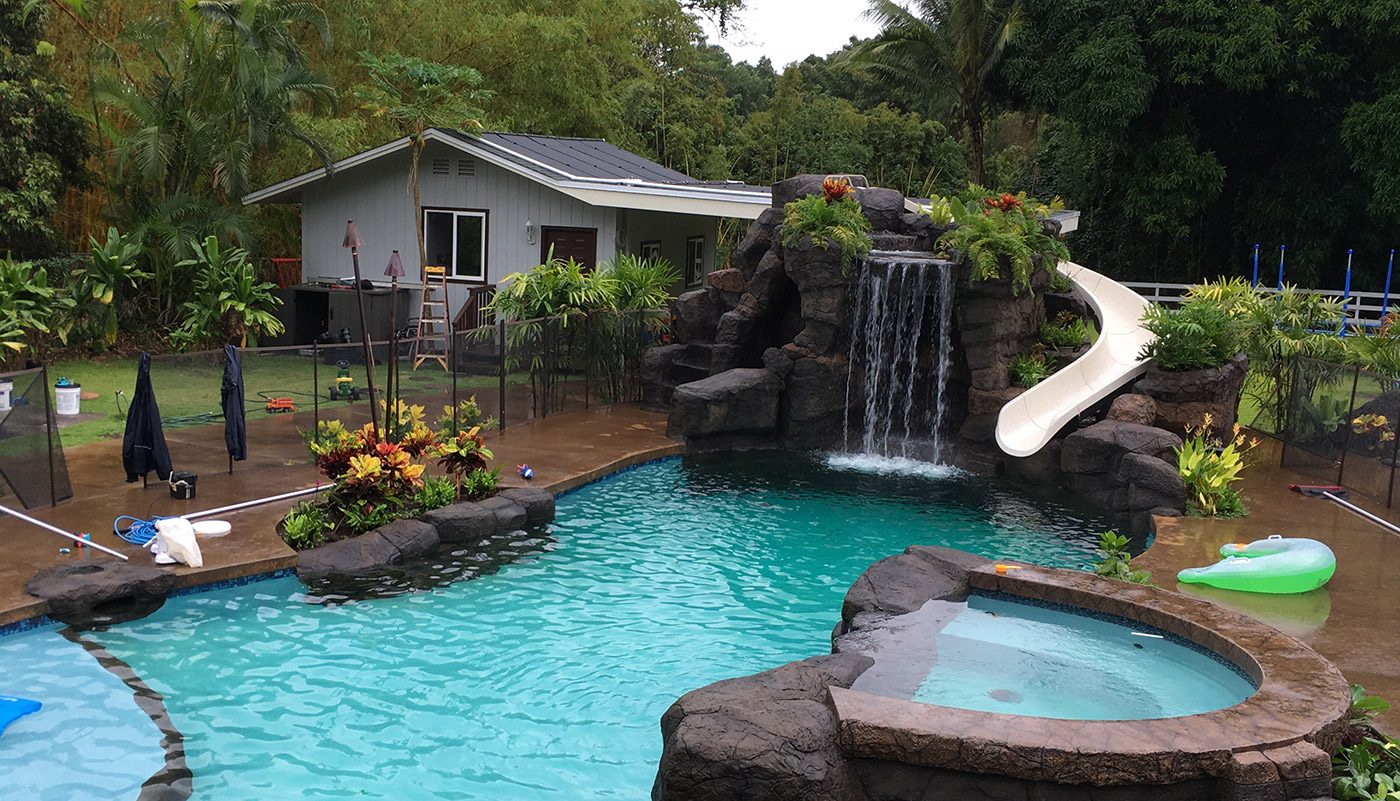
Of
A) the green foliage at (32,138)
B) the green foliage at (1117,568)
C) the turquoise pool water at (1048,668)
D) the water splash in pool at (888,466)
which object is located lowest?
the turquoise pool water at (1048,668)

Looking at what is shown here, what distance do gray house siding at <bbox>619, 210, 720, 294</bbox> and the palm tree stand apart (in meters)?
8.55

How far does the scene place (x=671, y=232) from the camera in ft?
78.7

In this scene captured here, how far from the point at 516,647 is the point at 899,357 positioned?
917 centimetres

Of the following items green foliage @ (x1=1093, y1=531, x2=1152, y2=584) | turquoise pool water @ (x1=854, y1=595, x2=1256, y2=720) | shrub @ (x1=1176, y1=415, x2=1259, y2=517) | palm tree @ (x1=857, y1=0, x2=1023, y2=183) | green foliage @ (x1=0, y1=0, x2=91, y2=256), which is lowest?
turquoise pool water @ (x1=854, y1=595, x2=1256, y2=720)

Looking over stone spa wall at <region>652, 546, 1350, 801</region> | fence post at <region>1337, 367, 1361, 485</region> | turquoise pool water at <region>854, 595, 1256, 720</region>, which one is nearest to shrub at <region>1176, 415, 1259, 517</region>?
fence post at <region>1337, 367, 1361, 485</region>

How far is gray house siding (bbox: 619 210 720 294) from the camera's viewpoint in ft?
72.3

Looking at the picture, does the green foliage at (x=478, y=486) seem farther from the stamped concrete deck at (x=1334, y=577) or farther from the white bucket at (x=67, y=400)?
the stamped concrete deck at (x=1334, y=577)

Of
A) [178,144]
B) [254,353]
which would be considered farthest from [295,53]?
[254,353]

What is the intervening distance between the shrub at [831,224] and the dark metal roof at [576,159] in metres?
5.12

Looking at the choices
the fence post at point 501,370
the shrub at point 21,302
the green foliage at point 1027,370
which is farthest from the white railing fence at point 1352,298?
the shrub at point 21,302

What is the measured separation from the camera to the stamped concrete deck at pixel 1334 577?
8859mm

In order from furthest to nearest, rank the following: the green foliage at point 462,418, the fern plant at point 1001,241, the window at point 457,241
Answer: the window at point 457,241 → the fern plant at point 1001,241 → the green foliage at point 462,418

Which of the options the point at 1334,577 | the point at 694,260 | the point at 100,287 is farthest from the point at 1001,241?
the point at 100,287

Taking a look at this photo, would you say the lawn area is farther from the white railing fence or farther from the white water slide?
the white railing fence
